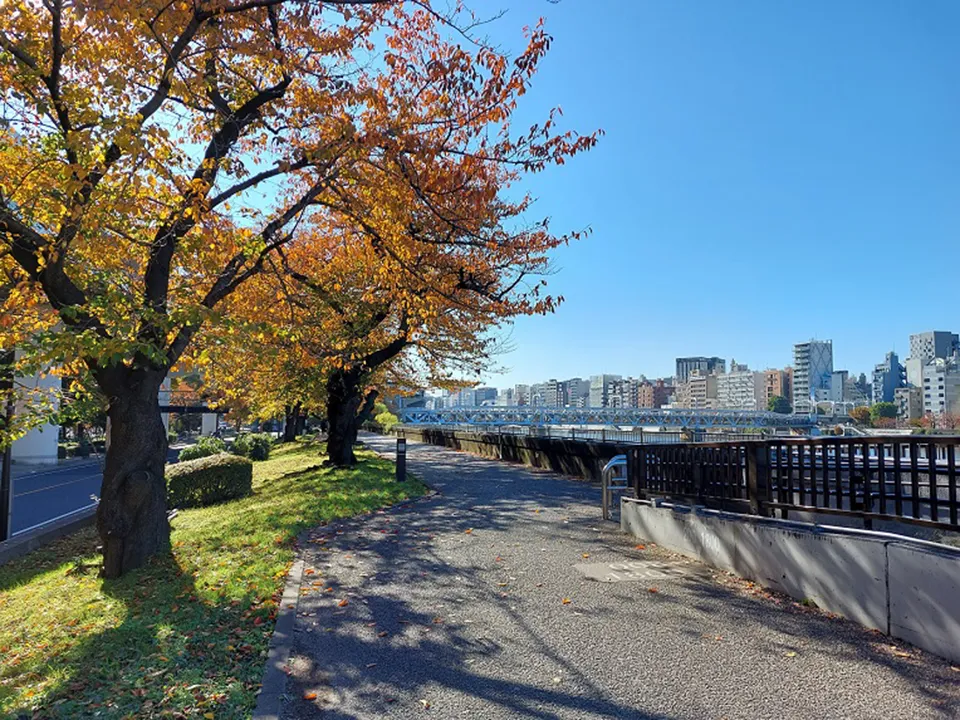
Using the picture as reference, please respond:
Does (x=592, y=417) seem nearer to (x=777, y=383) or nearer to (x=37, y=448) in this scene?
(x=37, y=448)

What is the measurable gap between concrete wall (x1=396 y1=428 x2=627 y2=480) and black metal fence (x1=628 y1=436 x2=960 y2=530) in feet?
21.3

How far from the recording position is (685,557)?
7.46 m

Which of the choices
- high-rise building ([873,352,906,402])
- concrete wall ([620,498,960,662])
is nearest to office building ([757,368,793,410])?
high-rise building ([873,352,906,402])

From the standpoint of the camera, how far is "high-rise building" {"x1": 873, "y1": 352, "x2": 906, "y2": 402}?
124 m

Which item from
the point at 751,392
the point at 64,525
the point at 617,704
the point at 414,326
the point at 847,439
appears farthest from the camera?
the point at 751,392

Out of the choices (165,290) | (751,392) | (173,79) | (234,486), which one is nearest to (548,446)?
(234,486)

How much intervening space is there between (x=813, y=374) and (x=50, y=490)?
156m

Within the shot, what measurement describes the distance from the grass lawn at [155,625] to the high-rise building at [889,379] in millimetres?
137094

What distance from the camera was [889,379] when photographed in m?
131

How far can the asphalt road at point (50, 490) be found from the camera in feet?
54.2

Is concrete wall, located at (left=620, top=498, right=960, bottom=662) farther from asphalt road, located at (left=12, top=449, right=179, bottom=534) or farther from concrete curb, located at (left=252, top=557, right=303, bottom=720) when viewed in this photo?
asphalt road, located at (left=12, top=449, right=179, bottom=534)

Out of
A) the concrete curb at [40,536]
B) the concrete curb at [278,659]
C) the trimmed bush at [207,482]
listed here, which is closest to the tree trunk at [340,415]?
the trimmed bush at [207,482]

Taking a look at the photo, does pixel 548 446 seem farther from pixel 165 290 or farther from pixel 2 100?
pixel 2 100

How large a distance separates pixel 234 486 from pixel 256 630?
34.8ft
